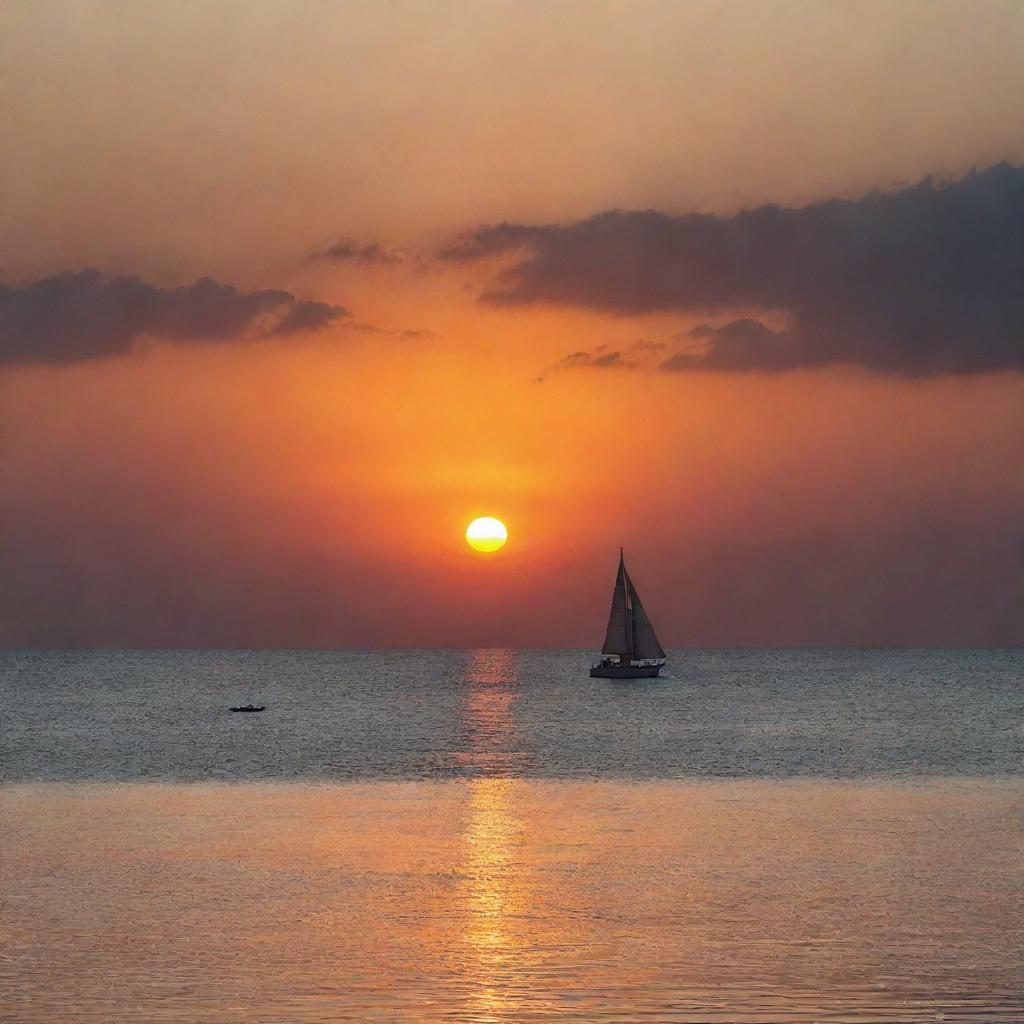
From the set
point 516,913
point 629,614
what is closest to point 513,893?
point 516,913

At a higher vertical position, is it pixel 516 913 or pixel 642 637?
pixel 642 637

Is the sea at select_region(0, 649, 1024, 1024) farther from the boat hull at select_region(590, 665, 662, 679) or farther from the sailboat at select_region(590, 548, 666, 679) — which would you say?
the boat hull at select_region(590, 665, 662, 679)

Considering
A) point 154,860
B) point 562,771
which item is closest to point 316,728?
point 562,771

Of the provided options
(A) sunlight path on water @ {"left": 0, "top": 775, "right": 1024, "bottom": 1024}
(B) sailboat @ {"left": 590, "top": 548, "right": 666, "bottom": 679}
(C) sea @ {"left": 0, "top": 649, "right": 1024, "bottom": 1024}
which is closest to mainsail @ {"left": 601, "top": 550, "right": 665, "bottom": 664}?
(B) sailboat @ {"left": 590, "top": 548, "right": 666, "bottom": 679}

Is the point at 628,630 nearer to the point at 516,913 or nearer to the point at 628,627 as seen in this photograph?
the point at 628,627

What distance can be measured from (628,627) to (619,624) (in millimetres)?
1373

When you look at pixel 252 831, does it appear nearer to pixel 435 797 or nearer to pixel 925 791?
pixel 435 797

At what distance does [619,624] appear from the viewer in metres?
160

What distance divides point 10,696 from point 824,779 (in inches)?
5403

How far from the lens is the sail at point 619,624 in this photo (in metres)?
154

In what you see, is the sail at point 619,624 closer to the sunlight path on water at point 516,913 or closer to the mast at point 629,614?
the mast at point 629,614

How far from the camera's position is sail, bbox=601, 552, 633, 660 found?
154500mm

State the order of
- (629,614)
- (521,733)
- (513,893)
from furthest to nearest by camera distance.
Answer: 1. (629,614)
2. (521,733)
3. (513,893)

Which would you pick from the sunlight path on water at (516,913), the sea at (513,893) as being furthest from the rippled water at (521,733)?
the sunlight path on water at (516,913)
